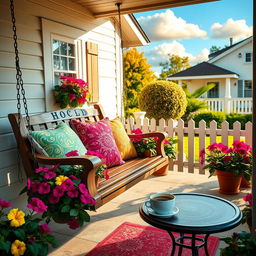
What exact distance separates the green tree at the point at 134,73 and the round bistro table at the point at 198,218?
983 centimetres

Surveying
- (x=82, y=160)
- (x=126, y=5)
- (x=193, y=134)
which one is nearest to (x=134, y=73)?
(x=193, y=134)

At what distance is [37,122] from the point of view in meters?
3.04

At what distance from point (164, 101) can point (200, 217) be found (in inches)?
240

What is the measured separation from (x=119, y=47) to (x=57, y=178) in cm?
340

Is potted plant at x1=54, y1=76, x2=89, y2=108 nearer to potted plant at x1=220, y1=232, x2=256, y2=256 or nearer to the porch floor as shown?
the porch floor

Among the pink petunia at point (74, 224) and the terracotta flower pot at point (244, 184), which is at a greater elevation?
the pink petunia at point (74, 224)

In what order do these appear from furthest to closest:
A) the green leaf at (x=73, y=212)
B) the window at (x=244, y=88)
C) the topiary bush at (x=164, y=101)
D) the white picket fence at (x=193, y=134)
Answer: the window at (x=244, y=88) → the topiary bush at (x=164, y=101) → the white picket fence at (x=193, y=134) → the green leaf at (x=73, y=212)

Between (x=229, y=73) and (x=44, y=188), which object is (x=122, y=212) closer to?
(x=44, y=188)

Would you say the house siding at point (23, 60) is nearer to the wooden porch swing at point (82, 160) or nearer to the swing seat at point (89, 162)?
the wooden porch swing at point (82, 160)

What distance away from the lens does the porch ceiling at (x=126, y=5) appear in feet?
12.6

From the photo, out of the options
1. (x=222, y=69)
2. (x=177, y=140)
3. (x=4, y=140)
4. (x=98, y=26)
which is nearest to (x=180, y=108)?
(x=177, y=140)

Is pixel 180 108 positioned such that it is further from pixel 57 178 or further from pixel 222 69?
pixel 222 69

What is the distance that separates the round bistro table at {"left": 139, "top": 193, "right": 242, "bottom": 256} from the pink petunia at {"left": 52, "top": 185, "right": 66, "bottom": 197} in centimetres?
60

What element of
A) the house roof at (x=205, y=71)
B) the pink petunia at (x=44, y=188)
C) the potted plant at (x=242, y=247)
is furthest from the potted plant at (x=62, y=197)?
the house roof at (x=205, y=71)
